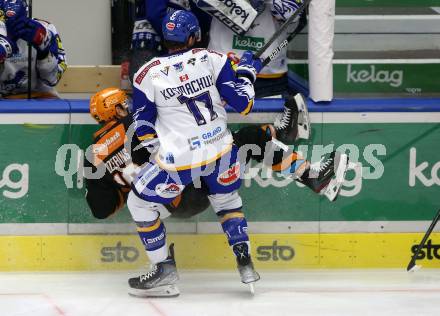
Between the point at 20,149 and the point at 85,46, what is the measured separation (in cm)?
206

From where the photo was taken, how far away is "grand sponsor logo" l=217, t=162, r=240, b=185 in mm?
6797

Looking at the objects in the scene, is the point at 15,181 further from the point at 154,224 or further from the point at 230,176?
the point at 230,176

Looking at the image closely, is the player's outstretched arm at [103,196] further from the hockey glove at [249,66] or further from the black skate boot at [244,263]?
the hockey glove at [249,66]

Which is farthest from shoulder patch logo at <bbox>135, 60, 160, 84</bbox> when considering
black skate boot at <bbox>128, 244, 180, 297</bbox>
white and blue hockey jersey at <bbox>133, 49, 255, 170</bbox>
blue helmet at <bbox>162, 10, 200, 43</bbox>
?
black skate boot at <bbox>128, 244, 180, 297</bbox>

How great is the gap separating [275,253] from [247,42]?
1182 mm

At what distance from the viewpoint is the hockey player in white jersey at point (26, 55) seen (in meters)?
7.45

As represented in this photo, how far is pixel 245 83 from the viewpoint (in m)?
6.73

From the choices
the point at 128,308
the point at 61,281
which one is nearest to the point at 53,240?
the point at 61,281

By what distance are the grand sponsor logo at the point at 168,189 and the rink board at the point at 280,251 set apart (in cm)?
65

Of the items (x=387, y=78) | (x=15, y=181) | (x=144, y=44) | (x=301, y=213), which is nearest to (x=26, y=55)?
(x=144, y=44)

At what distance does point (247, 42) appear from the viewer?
24.8 feet

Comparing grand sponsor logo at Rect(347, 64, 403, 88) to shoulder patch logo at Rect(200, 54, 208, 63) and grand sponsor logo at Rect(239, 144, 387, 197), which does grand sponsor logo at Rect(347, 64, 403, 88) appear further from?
shoulder patch logo at Rect(200, 54, 208, 63)

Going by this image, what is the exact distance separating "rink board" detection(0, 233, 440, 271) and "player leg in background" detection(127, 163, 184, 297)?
0.45 metres

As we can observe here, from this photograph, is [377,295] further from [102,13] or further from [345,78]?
[102,13]
